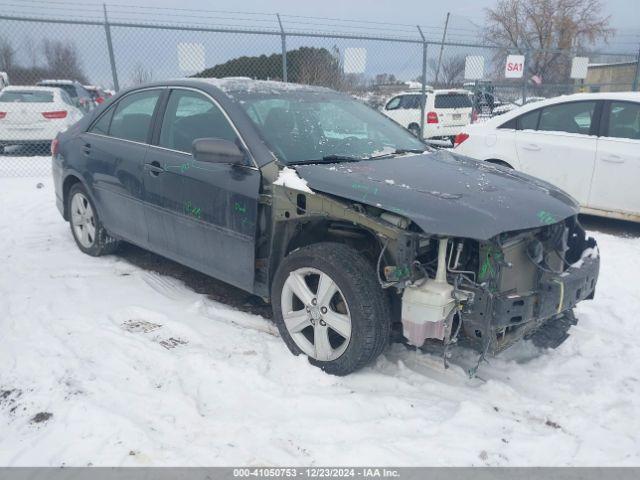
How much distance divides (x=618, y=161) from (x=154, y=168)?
4.93 meters

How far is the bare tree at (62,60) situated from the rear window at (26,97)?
51cm

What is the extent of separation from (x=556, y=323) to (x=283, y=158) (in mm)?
2095

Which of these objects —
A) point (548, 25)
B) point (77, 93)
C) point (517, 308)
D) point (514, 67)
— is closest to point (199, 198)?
point (517, 308)

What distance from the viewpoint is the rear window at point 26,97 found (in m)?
11.3

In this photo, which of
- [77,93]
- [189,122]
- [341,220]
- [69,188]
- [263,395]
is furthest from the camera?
Result: [77,93]

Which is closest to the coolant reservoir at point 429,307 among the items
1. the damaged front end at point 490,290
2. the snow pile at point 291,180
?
the damaged front end at point 490,290

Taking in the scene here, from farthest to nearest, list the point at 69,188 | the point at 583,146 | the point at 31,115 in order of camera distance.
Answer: the point at 31,115 → the point at 583,146 → the point at 69,188

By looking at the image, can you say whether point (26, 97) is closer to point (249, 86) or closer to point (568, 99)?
point (249, 86)

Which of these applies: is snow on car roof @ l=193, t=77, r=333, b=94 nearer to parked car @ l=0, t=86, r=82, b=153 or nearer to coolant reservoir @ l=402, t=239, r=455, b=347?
coolant reservoir @ l=402, t=239, r=455, b=347

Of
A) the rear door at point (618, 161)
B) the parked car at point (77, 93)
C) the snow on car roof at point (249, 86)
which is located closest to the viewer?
the snow on car roof at point (249, 86)

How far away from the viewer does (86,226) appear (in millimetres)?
5234

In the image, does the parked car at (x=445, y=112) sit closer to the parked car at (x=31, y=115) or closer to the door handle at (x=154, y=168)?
the parked car at (x=31, y=115)

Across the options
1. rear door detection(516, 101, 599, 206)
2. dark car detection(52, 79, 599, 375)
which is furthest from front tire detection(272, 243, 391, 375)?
rear door detection(516, 101, 599, 206)

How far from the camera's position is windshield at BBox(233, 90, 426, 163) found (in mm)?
3607
